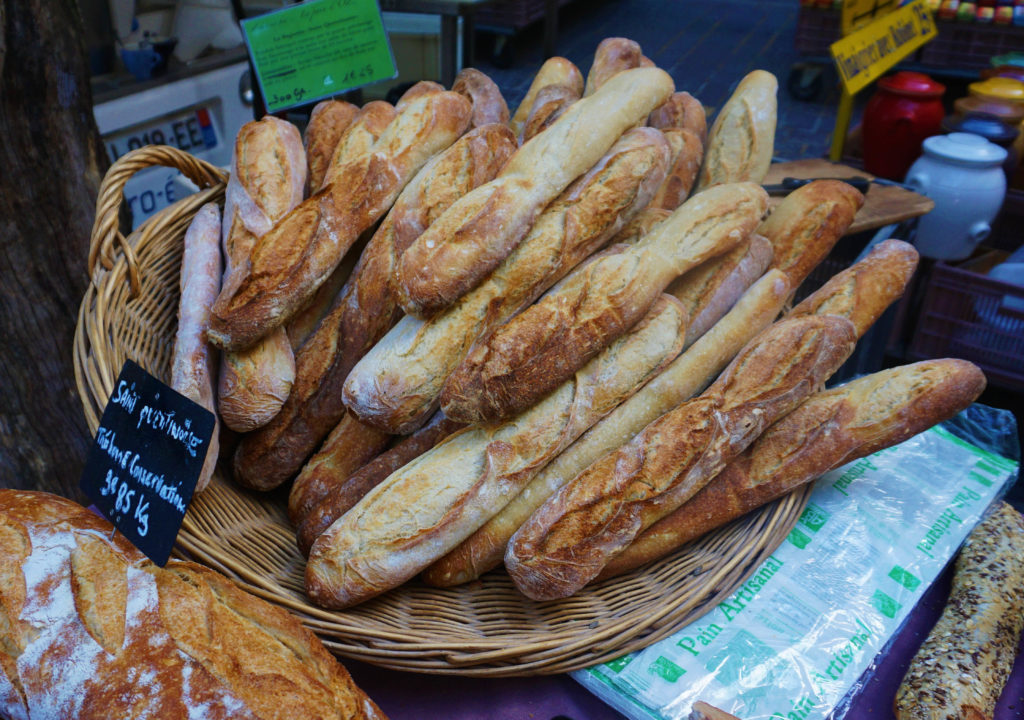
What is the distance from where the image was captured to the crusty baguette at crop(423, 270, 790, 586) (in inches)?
56.9

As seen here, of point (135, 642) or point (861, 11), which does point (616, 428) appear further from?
point (861, 11)

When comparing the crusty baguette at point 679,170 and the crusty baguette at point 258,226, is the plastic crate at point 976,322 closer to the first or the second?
the crusty baguette at point 679,170

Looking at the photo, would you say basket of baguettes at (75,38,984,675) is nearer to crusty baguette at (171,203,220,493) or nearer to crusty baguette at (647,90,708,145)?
crusty baguette at (171,203,220,493)

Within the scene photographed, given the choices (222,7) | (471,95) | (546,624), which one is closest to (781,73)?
(222,7)

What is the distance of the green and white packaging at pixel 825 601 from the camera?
1192 mm

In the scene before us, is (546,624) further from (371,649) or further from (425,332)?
(425,332)

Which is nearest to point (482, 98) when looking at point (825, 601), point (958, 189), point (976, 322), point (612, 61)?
point (612, 61)

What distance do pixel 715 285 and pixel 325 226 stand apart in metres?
0.93

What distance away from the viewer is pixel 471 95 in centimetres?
211

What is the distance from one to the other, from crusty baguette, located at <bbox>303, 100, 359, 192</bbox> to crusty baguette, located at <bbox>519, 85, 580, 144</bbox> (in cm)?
50

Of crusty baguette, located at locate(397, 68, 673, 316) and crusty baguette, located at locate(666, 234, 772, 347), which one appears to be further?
crusty baguette, located at locate(666, 234, 772, 347)

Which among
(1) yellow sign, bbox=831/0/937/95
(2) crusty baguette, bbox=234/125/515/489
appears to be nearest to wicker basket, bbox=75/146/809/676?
(2) crusty baguette, bbox=234/125/515/489

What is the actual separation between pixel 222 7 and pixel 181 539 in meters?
3.56

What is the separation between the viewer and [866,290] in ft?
5.41
